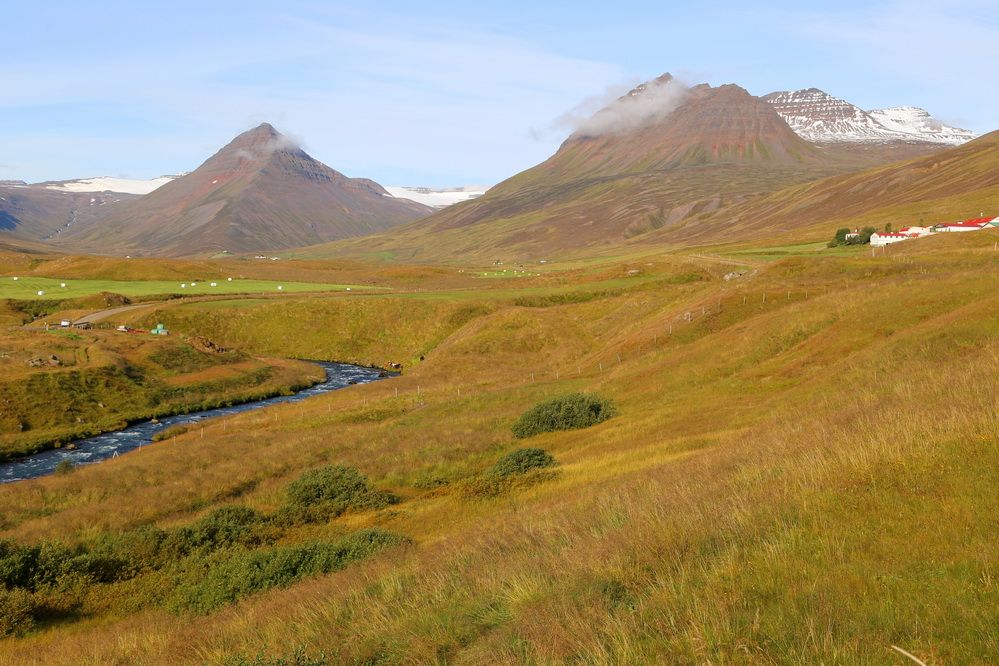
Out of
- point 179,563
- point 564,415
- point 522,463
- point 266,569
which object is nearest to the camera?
point 266,569

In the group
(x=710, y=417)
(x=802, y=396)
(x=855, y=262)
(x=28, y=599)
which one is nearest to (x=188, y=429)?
(x=28, y=599)

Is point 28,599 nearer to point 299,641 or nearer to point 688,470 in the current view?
point 299,641

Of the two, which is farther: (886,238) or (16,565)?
(886,238)

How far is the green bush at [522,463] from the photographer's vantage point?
88.2ft

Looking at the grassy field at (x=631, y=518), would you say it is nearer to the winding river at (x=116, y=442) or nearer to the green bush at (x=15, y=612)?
the green bush at (x=15, y=612)

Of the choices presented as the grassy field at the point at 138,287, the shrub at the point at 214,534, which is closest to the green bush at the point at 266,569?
the shrub at the point at 214,534

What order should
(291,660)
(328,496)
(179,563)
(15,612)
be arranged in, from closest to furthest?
(291,660), (15,612), (179,563), (328,496)

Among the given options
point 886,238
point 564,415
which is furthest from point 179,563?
point 886,238

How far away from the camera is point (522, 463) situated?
27188 millimetres

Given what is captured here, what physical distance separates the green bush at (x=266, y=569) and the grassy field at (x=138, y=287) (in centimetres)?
11468

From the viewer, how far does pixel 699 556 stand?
8.59 m

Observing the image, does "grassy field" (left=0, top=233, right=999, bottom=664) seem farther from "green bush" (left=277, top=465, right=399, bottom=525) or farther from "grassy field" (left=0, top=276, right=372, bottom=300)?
"grassy field" (left=0, top=276, right=372, bottom=300)

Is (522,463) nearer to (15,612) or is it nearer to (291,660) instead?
(15,612)

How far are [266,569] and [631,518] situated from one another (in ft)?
36.5
